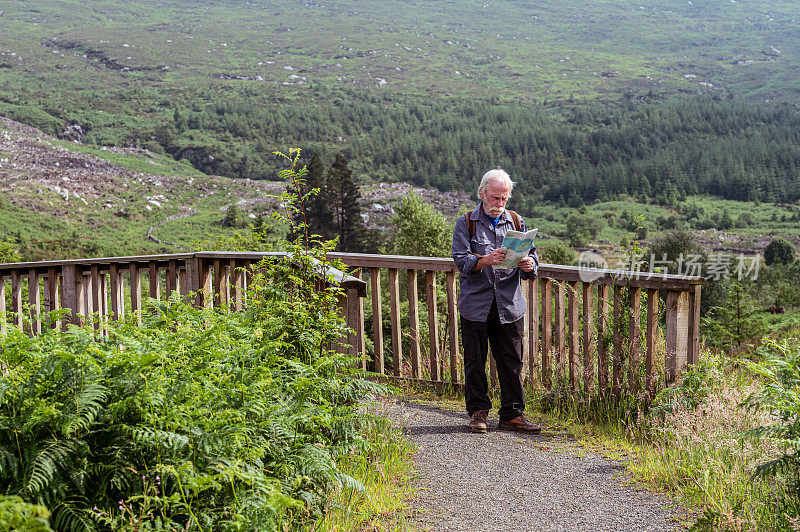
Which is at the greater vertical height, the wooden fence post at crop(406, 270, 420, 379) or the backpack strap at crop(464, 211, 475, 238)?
the backpack strap at crop(464, 211, 475, 238)

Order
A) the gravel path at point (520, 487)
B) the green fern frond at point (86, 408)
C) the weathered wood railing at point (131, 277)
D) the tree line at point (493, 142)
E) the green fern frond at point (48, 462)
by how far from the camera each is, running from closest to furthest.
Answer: the green fern frond at point (48, 462) < the green fern frond at point (86, 408) < the gravel path at point (520, 487) < the weathered wood railing at point (131, 277) < the tree line at point (493, 142)

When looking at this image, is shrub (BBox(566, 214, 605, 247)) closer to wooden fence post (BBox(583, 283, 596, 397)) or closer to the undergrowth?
wooden fence post (BBox(583, 283, 596, 397))

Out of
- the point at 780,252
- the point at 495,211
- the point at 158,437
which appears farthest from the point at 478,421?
the point at 780,252

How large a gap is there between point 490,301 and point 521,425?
0.95 meters

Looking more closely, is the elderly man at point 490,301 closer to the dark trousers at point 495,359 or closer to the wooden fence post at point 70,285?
the dark trousers at point 495,359

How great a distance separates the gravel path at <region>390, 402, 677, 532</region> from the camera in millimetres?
3322

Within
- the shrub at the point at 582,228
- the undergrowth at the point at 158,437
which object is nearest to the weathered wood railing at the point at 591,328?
the undergrowth at the point at 158,437

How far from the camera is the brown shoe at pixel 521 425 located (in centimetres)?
480

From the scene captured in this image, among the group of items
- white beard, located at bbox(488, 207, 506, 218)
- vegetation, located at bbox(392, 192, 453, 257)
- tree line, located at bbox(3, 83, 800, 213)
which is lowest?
vegetation, located at bbox(392, 192, 453, 257)

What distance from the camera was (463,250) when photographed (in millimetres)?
4555

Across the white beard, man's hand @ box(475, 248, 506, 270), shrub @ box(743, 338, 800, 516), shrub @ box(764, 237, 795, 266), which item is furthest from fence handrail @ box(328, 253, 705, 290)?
shrub @ box(764, 237, 795, 266)

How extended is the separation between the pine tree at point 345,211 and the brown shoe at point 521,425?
→ 164 ft

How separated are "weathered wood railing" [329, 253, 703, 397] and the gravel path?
25.2 inches

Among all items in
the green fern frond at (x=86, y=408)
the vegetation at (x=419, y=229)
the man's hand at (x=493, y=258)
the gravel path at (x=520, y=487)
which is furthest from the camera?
the vegetation at (x=419, y=229)
